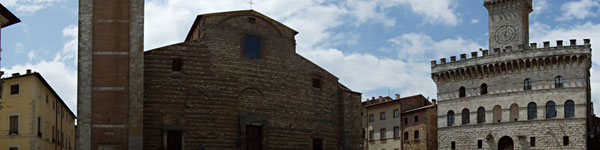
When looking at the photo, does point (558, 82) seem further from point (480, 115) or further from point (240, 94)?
point (240, 94)

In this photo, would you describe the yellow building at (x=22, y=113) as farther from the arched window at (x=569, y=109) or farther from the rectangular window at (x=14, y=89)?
the arched window at (x=569, y=109)

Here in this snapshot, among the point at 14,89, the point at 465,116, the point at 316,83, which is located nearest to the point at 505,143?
the point at 465,116

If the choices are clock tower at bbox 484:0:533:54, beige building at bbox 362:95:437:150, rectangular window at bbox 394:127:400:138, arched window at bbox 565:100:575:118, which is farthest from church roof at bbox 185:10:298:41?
rectangular window at bbox 394:127:400:138

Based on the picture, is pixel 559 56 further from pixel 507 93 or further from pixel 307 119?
pixel 307 119

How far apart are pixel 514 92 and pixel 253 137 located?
2138 cm

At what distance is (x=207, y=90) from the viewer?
116 ft

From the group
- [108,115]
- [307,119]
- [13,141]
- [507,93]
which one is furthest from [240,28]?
[507,93]

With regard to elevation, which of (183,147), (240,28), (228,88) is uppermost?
(240,28)

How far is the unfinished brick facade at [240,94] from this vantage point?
3431cm

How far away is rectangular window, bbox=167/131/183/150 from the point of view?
34.2 metres

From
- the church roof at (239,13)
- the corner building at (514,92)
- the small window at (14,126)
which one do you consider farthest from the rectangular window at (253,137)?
the corner building at (514,92)

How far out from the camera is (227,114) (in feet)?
118

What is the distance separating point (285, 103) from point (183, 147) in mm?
6270

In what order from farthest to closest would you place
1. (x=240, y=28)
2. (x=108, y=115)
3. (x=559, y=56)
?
(x=559, y=56) → (x=240, y=28) → (x=108, y=115)
